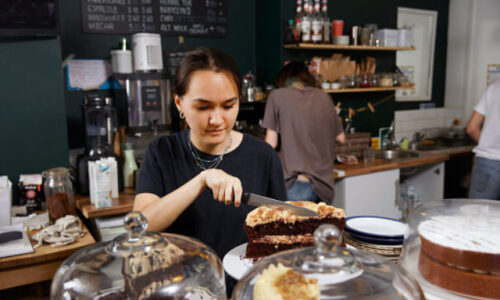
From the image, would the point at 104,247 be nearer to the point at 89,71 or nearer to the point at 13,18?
the point at 13,18

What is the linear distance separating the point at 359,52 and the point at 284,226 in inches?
156

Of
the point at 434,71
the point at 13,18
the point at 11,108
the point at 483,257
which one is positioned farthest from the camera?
the point at 434,71

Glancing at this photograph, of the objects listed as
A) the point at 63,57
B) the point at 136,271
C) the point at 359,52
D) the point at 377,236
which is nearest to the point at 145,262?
the point at 136,271

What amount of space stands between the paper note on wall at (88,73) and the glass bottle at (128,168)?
2.53 feet

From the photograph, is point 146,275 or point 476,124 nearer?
point 146,275

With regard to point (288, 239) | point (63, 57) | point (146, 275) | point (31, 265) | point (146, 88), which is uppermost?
point (63, 57)

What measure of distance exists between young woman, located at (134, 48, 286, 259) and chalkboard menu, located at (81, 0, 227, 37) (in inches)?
95.4

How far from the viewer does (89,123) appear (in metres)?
3.15

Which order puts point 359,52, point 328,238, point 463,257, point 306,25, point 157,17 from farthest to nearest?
point 359,52 < point 306,25 < point 157,17 < point 463,257 < point 328,238

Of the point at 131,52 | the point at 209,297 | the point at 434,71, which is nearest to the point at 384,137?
the point at 434,71

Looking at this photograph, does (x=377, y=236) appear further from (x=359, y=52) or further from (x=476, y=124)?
(x=359, y=52)

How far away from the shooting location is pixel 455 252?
101 centimetres

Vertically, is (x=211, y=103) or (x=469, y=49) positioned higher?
(x=469, y=49)

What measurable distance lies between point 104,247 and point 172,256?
14 cm
